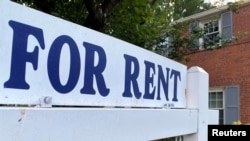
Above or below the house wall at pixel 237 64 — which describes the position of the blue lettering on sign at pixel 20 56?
below

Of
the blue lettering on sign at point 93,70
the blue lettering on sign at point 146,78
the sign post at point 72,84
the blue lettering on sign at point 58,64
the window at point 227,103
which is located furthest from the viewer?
the window at point 227,103

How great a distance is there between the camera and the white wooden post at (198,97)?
7.33 ft

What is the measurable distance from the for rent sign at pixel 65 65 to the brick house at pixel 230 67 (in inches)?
375

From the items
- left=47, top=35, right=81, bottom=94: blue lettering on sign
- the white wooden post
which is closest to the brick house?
the white wooden post

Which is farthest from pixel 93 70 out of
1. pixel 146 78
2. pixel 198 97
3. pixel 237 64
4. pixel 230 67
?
pixel 230 67

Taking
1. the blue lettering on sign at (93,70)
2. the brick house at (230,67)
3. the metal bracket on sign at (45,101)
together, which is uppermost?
the brick house at (230,67)

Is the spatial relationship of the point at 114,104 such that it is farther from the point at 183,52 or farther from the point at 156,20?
the point at 183,52

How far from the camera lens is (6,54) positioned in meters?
1.02

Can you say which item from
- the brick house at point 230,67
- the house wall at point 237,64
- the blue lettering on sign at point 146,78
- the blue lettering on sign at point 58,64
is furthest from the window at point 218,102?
the blue lettering on sign at point 58,64

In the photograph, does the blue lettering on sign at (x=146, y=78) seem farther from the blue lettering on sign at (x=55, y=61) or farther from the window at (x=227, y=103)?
the window at (x=227, y=103)

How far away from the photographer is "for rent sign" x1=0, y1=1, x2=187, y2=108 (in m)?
1.05

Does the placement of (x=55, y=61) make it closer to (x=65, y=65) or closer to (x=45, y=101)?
(x=65, y=65)

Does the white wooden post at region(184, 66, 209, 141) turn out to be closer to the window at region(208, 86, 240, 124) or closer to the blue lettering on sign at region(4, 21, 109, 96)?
the blue lettering on sign at region(4, 21, 109, 96)

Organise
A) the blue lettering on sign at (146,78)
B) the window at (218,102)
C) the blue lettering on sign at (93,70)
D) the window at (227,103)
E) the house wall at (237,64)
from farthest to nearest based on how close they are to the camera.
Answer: the window at (218,102), the window at (227,103), the house wall at (237,64), the blue lettering on sign at (146,78), the blue lettering on sign at (93,70)
